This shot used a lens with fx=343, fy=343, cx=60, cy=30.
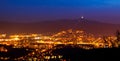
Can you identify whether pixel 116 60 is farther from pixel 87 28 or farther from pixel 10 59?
pixel 87 28

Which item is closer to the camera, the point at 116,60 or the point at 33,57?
the point at 116,60

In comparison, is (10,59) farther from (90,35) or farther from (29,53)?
(90,35)

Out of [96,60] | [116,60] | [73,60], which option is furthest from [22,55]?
[116,60]

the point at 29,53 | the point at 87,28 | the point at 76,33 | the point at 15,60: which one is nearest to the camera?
the point at 15,60

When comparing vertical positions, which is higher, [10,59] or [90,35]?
[90,35]

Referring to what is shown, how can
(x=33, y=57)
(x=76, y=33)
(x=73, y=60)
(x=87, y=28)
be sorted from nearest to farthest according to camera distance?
(x=73, y=60)
(x=33, y=57)
(x=76, y=33)
(x=87, y=28)

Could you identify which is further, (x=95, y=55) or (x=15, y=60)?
(x=15, y=60)

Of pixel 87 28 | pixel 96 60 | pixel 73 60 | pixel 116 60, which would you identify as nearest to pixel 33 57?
pixel 73 60

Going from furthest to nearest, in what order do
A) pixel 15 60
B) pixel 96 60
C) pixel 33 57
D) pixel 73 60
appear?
pixel 33 57 < pixel 15 60 < pixel 73 60 < pixel 96 60

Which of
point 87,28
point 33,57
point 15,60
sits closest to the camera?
point 15,60
